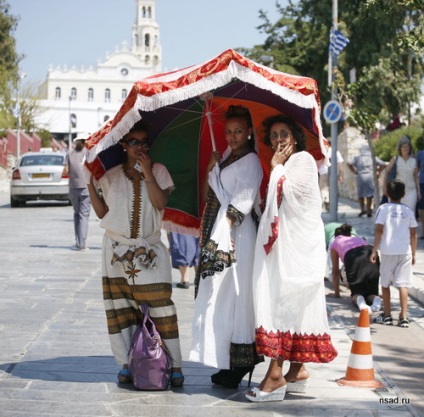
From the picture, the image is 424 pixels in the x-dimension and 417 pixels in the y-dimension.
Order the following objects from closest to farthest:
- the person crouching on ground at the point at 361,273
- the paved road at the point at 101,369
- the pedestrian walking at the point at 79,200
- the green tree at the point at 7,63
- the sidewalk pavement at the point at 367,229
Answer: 1. the paved road at the point at 101,369
2. the person crouching on ground at the point at 361,273
3. the sidewalk pavement at the point at 367,229
4. the pedestrian walking at the point at 79,200
5. the green tree at the point at 7,63

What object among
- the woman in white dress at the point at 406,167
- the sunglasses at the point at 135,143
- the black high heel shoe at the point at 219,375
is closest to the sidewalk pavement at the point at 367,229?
the woman in white dress at the point at 406,167

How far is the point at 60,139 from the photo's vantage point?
12606 cm

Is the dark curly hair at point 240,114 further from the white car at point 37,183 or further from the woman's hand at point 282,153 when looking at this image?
the white car at point 37,183

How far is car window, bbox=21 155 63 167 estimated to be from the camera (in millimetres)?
28828

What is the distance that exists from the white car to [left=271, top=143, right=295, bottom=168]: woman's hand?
843 inches

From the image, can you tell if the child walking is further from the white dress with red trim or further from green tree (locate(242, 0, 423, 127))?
green tree (locate(242, 0, 423, 127))

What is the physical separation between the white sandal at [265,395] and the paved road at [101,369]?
0.15ft

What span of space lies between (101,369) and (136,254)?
1.14 meters

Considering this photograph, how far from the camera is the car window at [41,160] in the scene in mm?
28828

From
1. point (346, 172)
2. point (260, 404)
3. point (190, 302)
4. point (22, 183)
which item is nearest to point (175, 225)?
point (260, 404)

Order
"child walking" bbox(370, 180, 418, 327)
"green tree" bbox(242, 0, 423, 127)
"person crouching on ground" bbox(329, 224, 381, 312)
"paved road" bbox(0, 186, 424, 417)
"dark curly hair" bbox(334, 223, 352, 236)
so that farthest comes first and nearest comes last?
"green tree" bbox(242, 0, 423, 127), "dark curly hair" bbox(334, 223, 352, 236), "person crouching on ground" bbox(329, 224, 381, 312), "child walking" bbox(370, 180, 418, 327), "paved road" bbox(0, 186, 424, 417)

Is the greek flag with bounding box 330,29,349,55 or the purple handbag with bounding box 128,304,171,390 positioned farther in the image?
the greek flag with bounding box 330,29,349,55

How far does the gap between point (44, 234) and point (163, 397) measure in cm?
1303

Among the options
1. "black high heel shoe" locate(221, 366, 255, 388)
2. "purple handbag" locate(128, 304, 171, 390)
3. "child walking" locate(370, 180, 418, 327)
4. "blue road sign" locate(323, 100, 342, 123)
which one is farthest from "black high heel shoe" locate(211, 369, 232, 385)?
"blue road sign" locate(323, 100, 342, 123)
